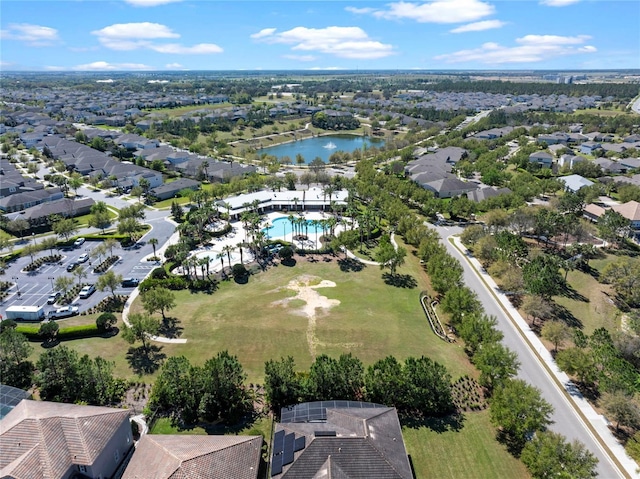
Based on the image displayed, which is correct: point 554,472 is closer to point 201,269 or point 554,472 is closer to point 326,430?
point 326,430

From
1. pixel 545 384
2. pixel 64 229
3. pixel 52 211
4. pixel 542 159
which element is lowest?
pixel 545 384

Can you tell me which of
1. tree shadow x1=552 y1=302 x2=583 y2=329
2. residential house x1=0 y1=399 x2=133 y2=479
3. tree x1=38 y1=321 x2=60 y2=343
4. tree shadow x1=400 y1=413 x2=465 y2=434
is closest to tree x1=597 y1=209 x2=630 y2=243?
tree shadow x1=552 y1=302 x2=583 y2=329

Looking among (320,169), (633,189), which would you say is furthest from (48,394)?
(633,189)

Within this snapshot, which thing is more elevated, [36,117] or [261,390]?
[36,117]

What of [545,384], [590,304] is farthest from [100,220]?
[590,304]

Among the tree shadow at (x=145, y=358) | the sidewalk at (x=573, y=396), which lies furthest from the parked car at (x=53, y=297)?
the sidewalk at (x=573, y=396)

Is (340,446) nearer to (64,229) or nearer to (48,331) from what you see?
(48,331)

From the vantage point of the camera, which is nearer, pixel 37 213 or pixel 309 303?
pixel 309 303
